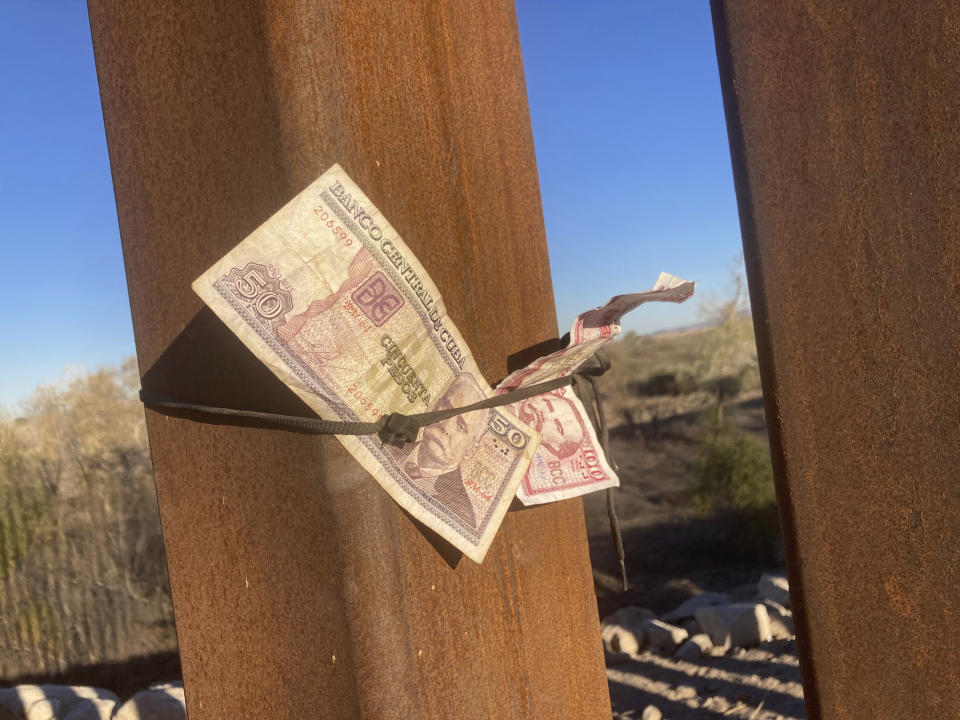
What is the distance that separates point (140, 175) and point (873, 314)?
3.99ft

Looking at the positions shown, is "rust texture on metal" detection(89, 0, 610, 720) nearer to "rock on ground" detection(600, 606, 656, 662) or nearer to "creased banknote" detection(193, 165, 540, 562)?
"creased banknote" detection(193, 165, 540, 562)

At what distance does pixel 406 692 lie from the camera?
1.19 metres

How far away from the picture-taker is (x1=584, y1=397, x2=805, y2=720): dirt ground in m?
5.32

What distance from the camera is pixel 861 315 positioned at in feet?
4.32

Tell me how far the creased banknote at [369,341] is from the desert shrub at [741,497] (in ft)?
33.5

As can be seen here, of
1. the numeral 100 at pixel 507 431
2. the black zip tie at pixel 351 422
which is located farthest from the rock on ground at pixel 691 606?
the black zip tie at pixel 351 422

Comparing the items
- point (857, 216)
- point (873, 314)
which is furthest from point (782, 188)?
point (873, 314)

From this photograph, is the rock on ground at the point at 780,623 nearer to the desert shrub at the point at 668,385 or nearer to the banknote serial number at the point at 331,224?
the banknote serial number at the point at 331,224

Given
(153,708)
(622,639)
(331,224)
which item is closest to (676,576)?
(622,639)

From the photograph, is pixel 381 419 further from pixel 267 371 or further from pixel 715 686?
pixel 715 686

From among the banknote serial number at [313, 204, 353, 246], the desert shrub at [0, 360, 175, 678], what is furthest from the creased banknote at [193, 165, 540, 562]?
the desert shrub at [0, 360, 175, 678]

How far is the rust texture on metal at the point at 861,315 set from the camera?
1.28m

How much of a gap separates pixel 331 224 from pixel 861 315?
841 millimetres

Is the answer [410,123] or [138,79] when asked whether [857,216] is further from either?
[138,79]
